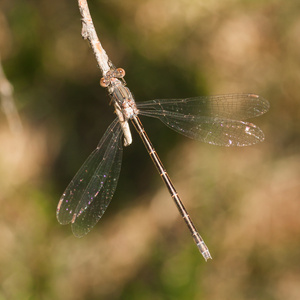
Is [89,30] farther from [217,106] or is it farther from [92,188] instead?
[217,106]

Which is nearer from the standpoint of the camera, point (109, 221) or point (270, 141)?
point (270, 141)

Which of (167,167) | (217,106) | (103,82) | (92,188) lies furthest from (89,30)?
(167,167)

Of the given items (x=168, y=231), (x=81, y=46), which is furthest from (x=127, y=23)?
(x=168, y=231)

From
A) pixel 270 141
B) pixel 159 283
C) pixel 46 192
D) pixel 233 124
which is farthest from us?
pixel 46 192

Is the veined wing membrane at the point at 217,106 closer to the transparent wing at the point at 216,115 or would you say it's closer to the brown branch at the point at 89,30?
the transparent wing at the point at 216,115

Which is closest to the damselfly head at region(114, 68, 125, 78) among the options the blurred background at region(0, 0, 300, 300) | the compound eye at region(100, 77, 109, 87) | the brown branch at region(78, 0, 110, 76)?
the compound eye at region(100, 77, 109, 87)

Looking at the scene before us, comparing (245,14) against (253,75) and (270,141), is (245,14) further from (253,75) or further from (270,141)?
(270,141)

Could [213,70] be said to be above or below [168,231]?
above
